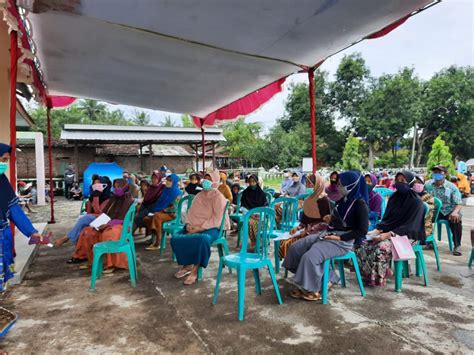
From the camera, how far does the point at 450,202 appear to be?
470cm

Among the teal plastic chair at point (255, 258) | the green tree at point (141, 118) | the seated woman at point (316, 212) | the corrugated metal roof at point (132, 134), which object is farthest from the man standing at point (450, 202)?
the green tree at point (141, 118)

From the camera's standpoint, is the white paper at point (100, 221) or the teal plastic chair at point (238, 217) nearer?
the white paper at point (100, 221)

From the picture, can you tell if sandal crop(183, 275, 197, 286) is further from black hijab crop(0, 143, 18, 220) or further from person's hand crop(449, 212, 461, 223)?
person's hand crop(449, 212, 461, 223)

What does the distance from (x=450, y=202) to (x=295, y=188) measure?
2.48 metres

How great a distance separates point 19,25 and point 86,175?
8084mm

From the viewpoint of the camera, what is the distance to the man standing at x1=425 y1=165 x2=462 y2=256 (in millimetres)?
4621

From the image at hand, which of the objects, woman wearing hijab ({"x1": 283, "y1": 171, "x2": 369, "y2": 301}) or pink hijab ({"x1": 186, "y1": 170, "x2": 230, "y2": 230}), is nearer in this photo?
woman wearing hijab ({"x1": 283, "y1": 171, "x2": 369, "y2": 301})

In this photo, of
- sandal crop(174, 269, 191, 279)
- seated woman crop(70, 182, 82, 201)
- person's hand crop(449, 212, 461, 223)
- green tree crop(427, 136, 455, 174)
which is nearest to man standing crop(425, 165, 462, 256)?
person's hand crop(449, 212, 461, 223)

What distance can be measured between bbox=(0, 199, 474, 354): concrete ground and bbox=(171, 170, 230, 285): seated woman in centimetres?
22

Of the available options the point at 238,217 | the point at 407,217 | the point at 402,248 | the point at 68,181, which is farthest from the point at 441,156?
the point at 68,181

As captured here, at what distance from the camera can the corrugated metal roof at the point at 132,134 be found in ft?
46.0

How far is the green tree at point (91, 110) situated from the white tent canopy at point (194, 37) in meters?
29.1

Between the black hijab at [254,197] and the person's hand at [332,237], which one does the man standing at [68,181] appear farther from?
the person's hand at [332,237]

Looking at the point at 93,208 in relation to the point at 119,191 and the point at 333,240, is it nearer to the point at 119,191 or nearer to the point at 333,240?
the point at 119,191
